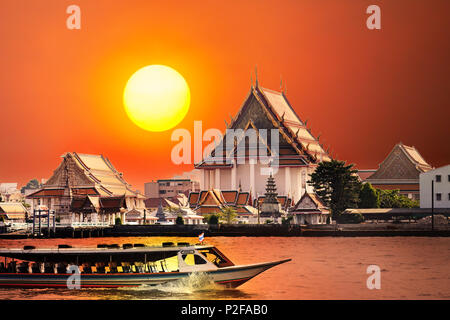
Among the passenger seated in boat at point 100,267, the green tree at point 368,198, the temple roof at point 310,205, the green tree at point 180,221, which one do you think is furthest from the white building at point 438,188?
the passenger seated in boat at point 100,267

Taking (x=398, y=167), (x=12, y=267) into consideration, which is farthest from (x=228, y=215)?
(x=12, y=267)

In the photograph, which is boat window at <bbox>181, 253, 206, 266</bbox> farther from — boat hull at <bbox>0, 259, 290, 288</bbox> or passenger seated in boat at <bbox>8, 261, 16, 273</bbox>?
passenger seated in boat at <bbox>8, 261, 16, 273</bbox>

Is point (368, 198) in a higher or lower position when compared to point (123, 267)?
higher

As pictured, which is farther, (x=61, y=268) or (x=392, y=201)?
(x=392, y=201)

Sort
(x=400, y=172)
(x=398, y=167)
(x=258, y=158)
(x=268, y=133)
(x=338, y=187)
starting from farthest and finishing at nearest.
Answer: (x=398, y=167), (x=400, y=172), (x=268, y=133), (x=258, y=158), (x=338, y=187)

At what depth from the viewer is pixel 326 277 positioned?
4803 cm

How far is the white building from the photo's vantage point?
108125 mm

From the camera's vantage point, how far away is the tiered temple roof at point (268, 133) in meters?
132

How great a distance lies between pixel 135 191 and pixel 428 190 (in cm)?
6007

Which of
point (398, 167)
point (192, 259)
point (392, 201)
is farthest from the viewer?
point (398, 167)

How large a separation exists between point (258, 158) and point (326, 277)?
84137mm

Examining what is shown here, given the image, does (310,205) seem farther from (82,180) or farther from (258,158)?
(82,180)

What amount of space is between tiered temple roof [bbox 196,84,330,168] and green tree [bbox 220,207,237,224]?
22258mm
